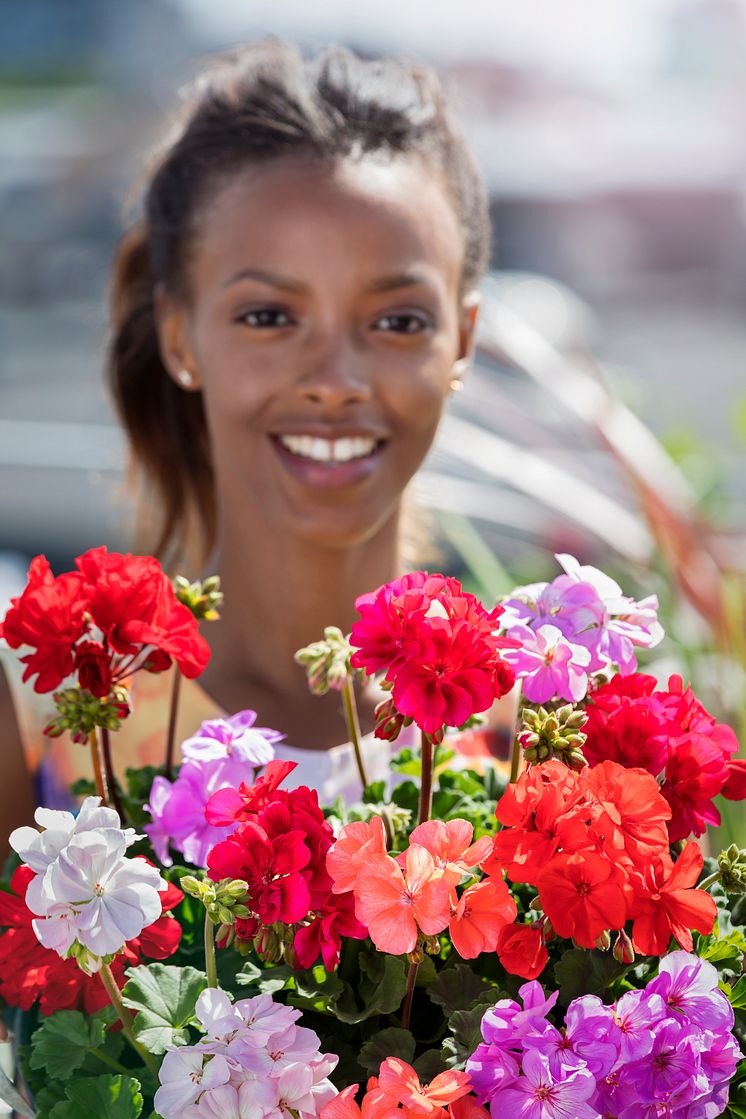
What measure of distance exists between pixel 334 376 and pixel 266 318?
0.27ft

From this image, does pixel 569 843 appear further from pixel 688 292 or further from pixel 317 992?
pixel 688 292

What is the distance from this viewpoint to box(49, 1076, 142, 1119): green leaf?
529 millimetres

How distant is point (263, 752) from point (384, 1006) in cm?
13

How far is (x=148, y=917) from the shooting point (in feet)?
1.59

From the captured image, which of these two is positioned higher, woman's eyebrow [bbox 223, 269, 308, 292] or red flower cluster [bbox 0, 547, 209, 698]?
woman's eyebrow [bbox 223, 269, 308, 292]

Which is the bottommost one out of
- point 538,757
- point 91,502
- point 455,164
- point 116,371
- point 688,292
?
point 688,292

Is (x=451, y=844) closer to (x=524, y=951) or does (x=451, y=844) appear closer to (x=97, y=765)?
(x=524, y=951)

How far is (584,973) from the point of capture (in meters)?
0.54

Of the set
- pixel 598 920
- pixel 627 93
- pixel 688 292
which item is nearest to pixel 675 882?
pixel 598 920

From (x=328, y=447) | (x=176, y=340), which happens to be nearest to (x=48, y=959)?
(x=328, y=447)

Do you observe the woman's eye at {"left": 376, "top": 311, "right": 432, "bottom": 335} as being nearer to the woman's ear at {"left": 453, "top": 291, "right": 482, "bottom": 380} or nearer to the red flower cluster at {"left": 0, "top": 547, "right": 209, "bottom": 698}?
the woman's ear at {"left": 453, "top": 291, "right": 482, "bottom": 380}

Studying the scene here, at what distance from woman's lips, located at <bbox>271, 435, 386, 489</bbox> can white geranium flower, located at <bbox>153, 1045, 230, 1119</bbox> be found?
61 cm

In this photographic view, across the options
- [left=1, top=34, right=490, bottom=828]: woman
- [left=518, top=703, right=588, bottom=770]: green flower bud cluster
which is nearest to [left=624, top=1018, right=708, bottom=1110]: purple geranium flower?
[left=518, top=703, right=588, bottom=770]: green flower bud cluster

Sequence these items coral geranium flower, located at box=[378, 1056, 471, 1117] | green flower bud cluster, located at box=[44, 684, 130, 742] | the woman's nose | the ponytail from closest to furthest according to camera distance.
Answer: coral geranium flower, located at box=[378, 1056, 471, 1117] → green flower bud cluster, located at box=[44, 684, 130, 742] → the woman's nose → the ponytail
